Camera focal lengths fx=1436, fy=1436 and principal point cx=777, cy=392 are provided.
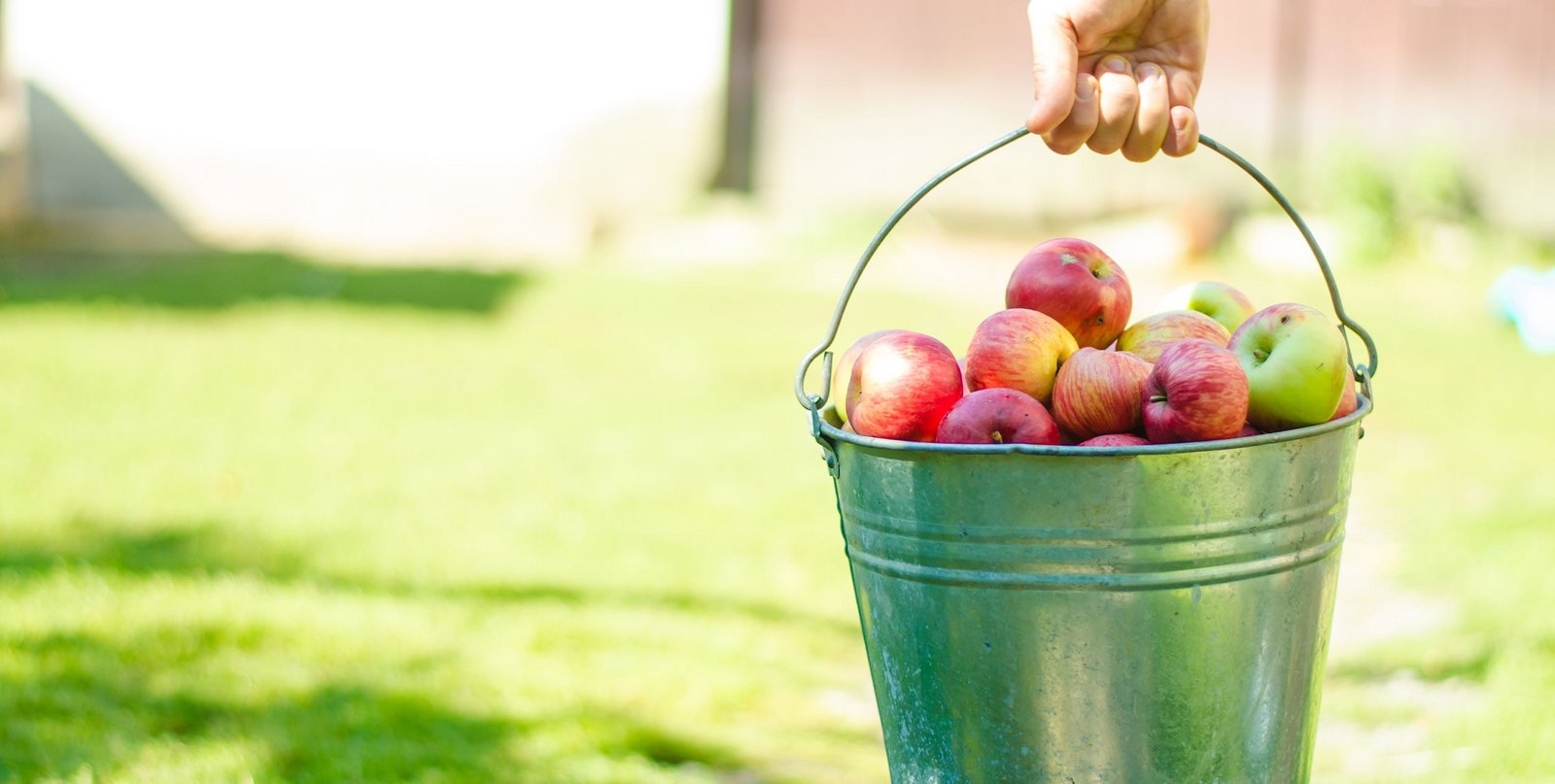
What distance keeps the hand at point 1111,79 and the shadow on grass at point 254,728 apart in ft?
4.53

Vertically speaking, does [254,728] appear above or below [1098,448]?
below

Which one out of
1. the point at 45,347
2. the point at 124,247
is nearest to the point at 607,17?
the point at 124,247

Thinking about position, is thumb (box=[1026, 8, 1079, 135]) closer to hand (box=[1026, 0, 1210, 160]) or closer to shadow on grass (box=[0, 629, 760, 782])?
hand (box=[1026, 0, 1210, 160])

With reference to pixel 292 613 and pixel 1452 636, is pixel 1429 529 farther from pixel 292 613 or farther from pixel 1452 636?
pixel 292 613

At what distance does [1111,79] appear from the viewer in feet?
6.34

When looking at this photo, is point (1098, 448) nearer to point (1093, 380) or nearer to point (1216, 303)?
point (1093, 380)

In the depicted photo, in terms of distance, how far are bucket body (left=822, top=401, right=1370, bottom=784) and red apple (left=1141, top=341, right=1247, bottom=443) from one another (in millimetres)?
67

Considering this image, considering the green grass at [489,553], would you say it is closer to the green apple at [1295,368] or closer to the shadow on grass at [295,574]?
the shadow on grass at [295,574]

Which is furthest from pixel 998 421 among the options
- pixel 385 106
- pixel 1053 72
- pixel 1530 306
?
pixel 385 106

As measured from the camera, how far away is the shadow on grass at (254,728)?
8.31ft

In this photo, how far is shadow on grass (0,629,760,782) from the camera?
99.7 inches

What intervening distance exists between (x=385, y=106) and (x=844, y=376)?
25.6ft

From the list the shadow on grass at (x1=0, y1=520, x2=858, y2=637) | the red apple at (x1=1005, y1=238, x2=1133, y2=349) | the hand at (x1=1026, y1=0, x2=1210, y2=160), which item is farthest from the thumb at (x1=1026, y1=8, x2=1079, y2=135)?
the shadow on grass at (x1=0, y1=520, x2=858, y2=637)

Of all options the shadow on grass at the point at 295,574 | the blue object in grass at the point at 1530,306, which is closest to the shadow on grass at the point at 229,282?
the shadow on grass at the point at 295,574
